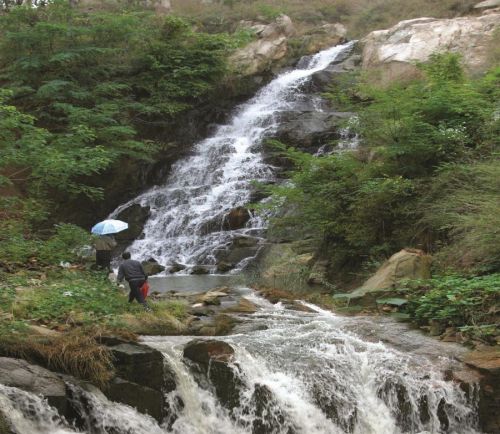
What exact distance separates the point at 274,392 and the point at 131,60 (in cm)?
1899

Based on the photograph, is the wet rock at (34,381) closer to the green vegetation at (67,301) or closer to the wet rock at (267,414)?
the green vegetation at (67,301)

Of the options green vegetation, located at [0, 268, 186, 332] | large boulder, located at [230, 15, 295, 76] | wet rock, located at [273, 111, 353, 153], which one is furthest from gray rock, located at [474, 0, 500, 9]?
green vegetation, located at [0, 268, 186, 332]

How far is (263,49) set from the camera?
1064 inches

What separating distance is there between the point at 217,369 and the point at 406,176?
680 centimetres

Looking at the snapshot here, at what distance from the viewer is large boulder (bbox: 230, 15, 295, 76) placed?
25.5 metres

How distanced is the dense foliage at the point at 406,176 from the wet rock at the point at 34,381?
6.59 m

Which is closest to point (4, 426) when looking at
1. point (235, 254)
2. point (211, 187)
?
point (235, 254)

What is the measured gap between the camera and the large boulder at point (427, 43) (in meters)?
20.0

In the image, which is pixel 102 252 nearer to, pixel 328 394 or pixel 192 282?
pixel 192 282

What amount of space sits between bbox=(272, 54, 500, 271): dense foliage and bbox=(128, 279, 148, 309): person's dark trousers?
4724 millimetres

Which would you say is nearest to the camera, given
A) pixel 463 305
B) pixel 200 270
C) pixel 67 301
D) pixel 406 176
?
pixel 67 301

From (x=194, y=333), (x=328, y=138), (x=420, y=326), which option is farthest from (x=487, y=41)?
(x=194, y=333)

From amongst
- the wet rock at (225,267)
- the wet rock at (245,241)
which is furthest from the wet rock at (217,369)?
the wet rock at (245,241)

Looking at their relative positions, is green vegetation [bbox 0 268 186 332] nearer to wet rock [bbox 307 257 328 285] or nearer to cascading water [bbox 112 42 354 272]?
wet rock [bbox 307 257 328 285]
